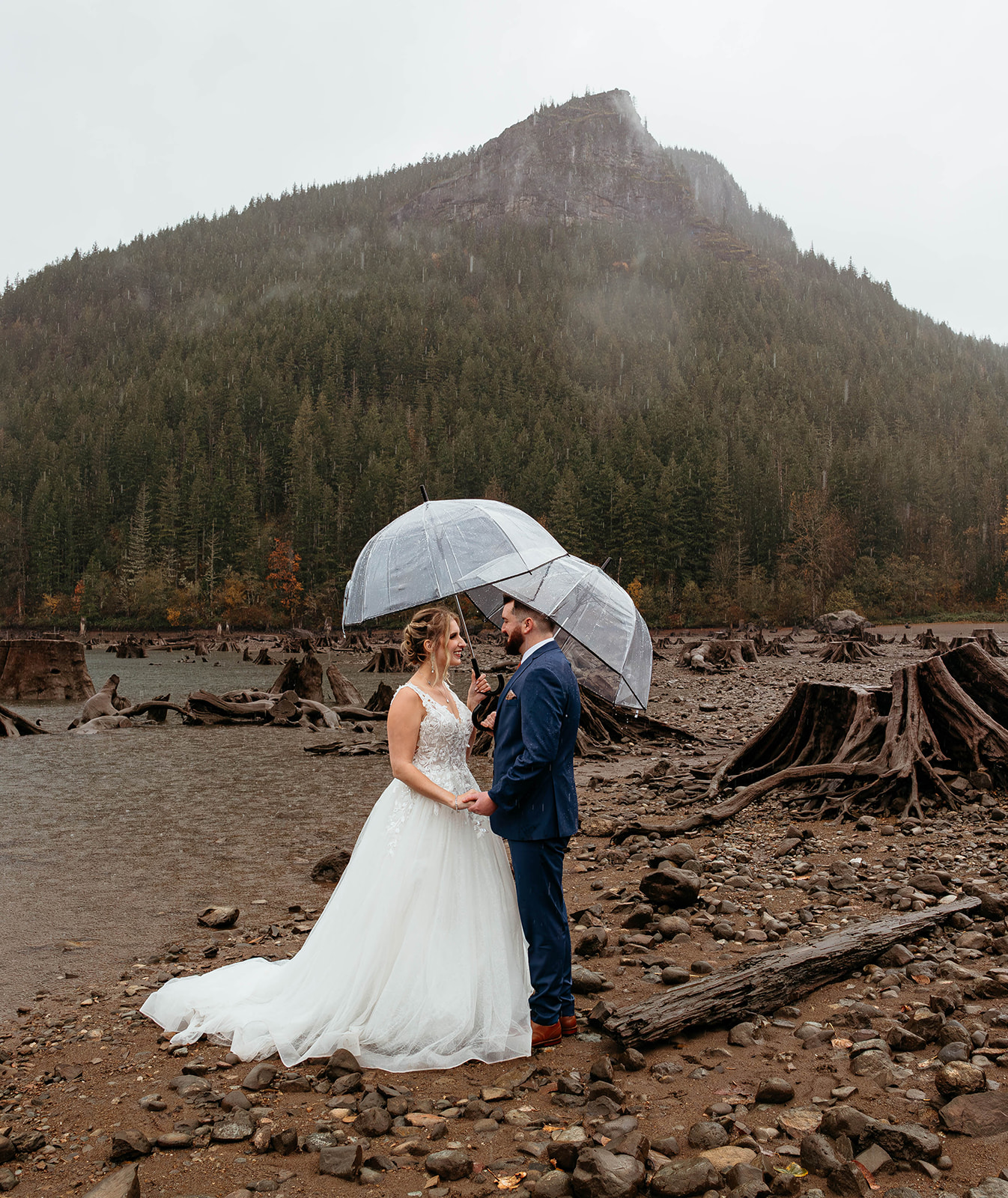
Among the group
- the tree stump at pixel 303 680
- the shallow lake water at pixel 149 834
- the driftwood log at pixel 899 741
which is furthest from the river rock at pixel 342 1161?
the tree stump at pixel 303 680

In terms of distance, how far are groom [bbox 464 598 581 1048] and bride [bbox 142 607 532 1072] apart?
177 millimetres

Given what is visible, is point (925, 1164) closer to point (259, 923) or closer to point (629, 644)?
point (629, 644)

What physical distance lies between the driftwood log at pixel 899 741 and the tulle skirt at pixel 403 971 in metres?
4.51

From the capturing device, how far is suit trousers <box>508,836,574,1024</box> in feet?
13.7

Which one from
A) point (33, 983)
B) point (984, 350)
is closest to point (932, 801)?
point (33, 983)

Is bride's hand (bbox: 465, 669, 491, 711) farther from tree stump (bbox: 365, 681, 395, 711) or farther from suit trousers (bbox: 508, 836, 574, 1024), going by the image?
tree stump (bbox: 365, 681, 395, 711)

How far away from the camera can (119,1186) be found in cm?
292

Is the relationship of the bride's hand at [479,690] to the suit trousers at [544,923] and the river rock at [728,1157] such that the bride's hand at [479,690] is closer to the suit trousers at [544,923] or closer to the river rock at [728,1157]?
the suit trousers at [544,923]

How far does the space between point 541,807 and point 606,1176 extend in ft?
5.20

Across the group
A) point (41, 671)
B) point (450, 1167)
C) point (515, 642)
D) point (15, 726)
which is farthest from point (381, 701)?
point (450, 1167)

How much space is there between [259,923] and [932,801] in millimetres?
6077

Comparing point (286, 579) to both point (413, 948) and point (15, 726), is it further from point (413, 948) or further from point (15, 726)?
point (413, 948)

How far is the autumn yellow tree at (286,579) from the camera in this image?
3816 inches

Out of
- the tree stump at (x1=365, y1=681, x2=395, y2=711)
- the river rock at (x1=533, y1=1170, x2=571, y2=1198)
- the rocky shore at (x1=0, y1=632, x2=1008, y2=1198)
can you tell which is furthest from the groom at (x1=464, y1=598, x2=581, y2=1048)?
the tree stump at (x1=365, y1=681, x2=395, y2=711)
